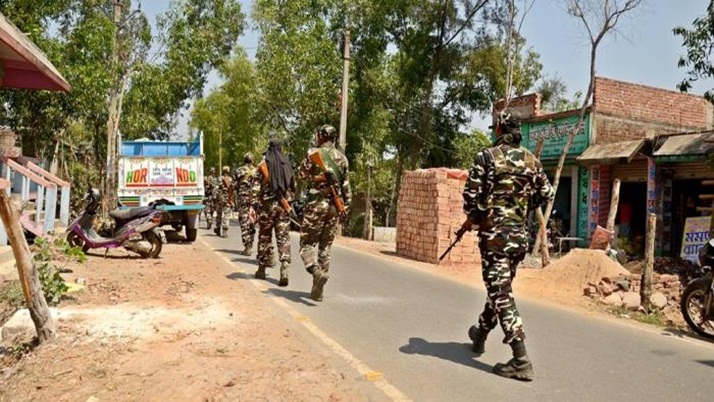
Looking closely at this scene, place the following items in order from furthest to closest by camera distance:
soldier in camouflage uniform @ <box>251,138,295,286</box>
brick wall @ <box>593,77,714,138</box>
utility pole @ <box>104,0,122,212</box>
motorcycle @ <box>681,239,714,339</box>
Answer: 1. utility pole @ <box>104,0,122,212</box>
2. brick wall @ <box>593,77,714,138</box>
3. soldier in camouflage uniform @ <box>251,138,295,286</box>
4. motorcycle @ <box>681,239,714,339</box>

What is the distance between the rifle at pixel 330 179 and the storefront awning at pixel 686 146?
1089 centimetres

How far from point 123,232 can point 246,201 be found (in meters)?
2.48

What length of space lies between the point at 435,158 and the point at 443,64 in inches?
159

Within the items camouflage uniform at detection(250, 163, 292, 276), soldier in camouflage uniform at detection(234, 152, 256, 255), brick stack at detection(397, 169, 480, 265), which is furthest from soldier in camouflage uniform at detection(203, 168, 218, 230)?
camouflage uniform at detection(250, 163, 292, 276)

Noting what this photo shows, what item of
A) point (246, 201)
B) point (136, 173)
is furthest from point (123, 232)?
point (136, 173)

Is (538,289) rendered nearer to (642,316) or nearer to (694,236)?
(642,316)

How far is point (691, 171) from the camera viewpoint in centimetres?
1550

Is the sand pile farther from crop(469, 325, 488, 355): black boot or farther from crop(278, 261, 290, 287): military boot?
crop(469, 325, 488, 355): black boot

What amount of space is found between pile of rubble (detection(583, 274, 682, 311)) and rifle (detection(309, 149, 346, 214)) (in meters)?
4.95

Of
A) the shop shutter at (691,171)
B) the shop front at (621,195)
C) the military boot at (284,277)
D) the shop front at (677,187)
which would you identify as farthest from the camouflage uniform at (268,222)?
the shop front at (621,195)

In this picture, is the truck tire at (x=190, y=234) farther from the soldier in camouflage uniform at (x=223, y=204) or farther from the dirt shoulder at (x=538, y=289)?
the dirt shoulder at (x=538, y=289)

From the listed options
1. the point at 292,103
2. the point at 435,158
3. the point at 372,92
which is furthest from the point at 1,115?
the point at 435,158

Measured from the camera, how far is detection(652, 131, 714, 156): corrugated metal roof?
14051mm

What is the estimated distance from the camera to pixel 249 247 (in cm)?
1153
